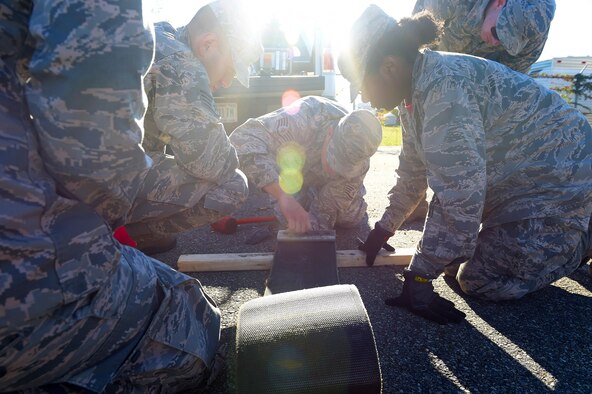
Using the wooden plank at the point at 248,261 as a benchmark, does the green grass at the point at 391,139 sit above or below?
below

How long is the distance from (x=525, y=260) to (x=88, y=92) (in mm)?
2194

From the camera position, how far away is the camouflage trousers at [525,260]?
2.18m

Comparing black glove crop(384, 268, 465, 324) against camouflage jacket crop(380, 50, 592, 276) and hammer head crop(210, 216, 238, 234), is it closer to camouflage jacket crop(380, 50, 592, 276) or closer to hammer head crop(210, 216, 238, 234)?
camouflage jacket crop(380, 50, 592, 276)

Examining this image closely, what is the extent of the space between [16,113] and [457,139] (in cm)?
172

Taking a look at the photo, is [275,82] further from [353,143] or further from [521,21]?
[521,21]

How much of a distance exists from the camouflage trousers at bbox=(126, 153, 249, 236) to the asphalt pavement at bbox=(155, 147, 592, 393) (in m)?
0.39

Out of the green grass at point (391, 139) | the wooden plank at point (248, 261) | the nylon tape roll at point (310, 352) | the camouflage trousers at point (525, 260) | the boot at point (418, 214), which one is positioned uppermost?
the nylon tape roll at point (310, 352)

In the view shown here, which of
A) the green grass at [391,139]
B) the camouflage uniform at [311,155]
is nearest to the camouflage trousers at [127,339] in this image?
the camouflage uniform at [311,155]

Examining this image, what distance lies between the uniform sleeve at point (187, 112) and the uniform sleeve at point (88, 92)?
1.04 metres

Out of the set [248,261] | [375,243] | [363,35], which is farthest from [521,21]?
[248,261]

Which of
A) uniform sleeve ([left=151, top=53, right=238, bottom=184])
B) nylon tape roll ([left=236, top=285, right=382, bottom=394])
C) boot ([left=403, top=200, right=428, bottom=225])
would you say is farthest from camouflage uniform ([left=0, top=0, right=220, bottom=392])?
boot ([left=403, top=200, right=428, bottom=225])

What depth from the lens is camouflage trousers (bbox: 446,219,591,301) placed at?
218 cm

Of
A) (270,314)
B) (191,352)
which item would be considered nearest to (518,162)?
(270,314)

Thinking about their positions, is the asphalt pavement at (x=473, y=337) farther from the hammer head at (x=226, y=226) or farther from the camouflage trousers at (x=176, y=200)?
the hammer head at (x=226, y=226)
